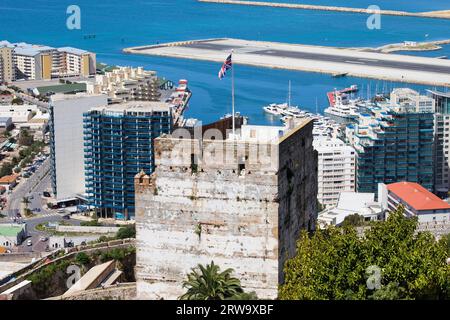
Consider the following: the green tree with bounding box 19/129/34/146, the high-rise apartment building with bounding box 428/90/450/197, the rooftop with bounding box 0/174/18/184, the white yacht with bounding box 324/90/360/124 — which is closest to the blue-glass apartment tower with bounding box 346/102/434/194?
the high-rise apartment building with bounding box 428/90/450/197

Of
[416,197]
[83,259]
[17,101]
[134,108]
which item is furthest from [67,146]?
[83,259]

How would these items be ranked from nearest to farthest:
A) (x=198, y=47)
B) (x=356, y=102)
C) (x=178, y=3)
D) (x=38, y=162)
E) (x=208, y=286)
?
(x=208, y=286) < (x=38, y=162) < (x=356, y=102) < (x=198, y=47) < (x=178, y=3)

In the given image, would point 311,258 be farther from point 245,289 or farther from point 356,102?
point 356,102

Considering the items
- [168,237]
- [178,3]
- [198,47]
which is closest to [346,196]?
[168,237]

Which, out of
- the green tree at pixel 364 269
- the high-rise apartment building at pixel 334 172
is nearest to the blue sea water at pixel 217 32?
the high-rise apartment building at pixel 334 172

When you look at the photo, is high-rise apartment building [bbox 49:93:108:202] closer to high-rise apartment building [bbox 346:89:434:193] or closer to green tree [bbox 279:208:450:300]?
high-rise apartment building [bbox 346:89:434:193]

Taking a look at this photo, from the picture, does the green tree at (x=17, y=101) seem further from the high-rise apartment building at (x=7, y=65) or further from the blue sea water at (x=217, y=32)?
the blue sea water at (x=217, y=32)
